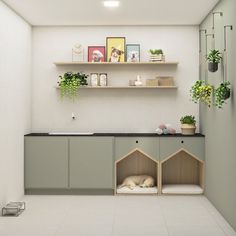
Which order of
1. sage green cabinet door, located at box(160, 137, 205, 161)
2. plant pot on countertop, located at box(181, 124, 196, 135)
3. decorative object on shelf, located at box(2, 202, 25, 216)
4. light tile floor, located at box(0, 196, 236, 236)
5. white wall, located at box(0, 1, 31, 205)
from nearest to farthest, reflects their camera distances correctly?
light tile floor, located at box(0, 196, 236, 236) < decorative object on shelf, located at box(2, 202, 25, 216) < white wall, located at box(0, 1, 31, 205) < sage green cabinet door, located at box(160, 137, 205, 161) < plant pot on countertop, located at box(181, 124, 196, 135)

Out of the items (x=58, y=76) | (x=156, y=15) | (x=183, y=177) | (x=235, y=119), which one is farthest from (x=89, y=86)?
(x=235, y=119)

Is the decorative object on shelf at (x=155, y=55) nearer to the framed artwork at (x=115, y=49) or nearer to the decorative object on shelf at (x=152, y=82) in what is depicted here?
the decorative object on shelf at (x=152, y=82)

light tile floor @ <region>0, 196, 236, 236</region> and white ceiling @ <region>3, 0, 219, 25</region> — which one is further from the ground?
white ceiling @ <region>3, 0, 219, 25</region>

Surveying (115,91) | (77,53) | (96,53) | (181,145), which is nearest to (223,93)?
(181,145)

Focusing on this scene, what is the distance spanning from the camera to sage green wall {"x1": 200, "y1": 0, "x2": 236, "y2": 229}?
450cm

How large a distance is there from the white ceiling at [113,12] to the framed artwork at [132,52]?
0.34 m

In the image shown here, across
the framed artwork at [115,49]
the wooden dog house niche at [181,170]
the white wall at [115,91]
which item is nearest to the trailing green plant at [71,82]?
the white wall at [115,91]

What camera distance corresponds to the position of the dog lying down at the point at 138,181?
20.9 feet

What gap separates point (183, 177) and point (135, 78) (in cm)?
171

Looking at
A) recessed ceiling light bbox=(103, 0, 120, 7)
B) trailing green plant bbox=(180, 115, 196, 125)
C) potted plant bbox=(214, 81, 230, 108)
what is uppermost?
recessed ceiling light bbox=(103, 0, 120, 7)

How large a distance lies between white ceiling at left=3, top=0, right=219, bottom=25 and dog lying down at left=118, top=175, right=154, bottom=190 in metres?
2.32

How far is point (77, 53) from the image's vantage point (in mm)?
6688

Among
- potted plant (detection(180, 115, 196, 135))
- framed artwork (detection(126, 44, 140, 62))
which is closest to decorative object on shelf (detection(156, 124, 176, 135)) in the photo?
potted plant (detection(180, 115, 196, 135))

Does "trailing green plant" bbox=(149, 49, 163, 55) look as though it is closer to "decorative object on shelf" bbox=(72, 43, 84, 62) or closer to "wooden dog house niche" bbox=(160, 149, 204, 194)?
"decorative object on shelf" bbox=(72, 43, 84, 62)
